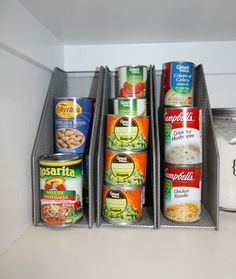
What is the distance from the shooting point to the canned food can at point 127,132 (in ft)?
2.94

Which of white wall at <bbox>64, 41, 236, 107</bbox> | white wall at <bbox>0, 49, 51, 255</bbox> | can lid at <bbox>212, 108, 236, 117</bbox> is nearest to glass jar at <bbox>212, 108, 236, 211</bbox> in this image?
can lid at <bbox>212, 108, 236, 117</bbox>

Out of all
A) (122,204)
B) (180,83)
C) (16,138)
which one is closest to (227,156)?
(180,83)

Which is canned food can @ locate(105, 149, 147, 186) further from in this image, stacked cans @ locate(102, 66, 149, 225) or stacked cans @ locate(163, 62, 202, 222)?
stacked cans @ locate(163, 62, 202, 222)

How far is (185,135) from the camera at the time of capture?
0.90 m

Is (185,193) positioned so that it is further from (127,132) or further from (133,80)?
(133,80)

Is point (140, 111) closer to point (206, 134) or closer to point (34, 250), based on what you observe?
point (206, 134)

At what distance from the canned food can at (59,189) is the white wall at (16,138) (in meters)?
0.06

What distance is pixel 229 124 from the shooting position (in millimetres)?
1011

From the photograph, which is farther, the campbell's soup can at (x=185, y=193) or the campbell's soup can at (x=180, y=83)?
the campbell's soup can at (x=180, y=83)

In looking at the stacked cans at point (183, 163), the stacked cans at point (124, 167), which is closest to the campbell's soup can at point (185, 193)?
the stacked cans at point (183, 163)

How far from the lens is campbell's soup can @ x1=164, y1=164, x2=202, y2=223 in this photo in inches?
35.6
